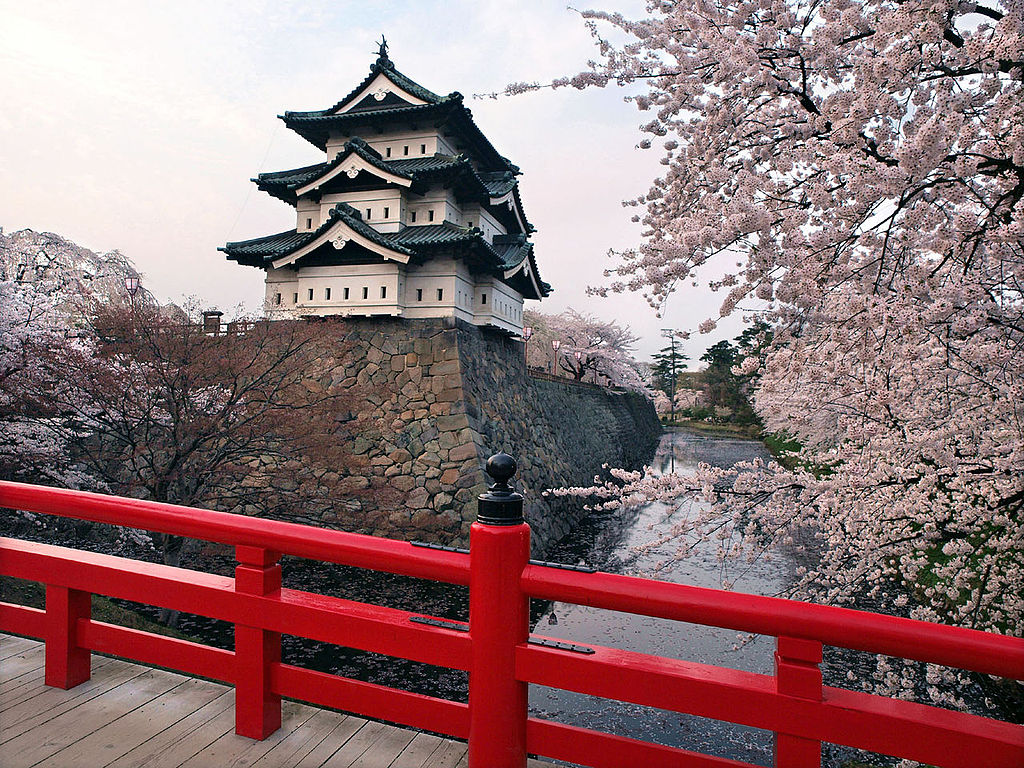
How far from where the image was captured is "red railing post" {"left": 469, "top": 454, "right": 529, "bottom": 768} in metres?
1.68

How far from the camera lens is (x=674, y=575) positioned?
10688mm

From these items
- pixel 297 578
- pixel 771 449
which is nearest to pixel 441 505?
pixel 297 578

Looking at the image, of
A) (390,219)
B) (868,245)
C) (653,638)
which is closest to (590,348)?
(390,219)

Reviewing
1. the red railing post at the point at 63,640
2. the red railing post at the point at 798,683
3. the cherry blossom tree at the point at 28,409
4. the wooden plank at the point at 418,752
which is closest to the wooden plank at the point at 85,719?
the red railing post at the point at 63,640

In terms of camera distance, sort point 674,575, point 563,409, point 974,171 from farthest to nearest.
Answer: point 563,409 → point 674,575 → point 974,171

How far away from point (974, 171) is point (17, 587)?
31.4 feet

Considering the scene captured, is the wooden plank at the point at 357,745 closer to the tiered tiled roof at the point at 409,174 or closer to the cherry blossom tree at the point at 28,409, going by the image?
the cherry blossom tree at the point at 28,409

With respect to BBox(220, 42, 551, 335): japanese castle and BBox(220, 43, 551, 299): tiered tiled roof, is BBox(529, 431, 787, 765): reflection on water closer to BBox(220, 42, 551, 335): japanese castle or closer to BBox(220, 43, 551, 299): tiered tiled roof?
BBox(220, 42, 551, 335): japanese castle

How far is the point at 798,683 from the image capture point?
149 centimetres

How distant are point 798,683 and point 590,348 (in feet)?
101

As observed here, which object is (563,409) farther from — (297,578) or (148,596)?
(148,596)

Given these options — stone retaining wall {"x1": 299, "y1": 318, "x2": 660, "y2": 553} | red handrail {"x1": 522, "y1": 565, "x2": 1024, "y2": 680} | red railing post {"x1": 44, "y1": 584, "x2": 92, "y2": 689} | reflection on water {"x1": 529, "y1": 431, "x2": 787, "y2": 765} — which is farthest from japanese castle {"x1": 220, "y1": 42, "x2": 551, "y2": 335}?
red handrail {"x1": 522, "y1": 565, "x2": 1024, "y2": 680}

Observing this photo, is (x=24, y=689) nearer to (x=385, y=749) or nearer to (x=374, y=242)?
(x=385, y=749)

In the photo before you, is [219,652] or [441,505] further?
[441,505]
